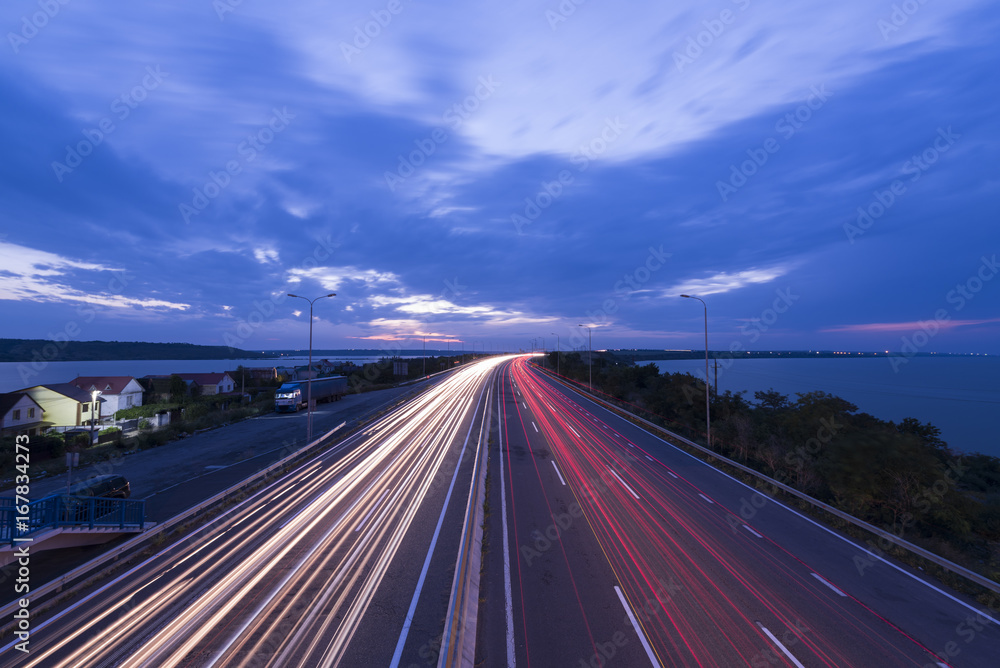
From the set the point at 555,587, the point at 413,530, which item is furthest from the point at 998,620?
the point at 413,530

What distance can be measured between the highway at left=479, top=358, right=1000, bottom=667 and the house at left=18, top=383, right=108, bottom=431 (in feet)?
178

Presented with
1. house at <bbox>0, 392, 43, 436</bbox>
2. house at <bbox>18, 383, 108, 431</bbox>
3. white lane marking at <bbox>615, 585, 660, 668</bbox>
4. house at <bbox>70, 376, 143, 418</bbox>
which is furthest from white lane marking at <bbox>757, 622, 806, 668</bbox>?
house at <bbox>70, 376, 143, 418</bbox>

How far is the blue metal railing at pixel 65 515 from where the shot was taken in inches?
440

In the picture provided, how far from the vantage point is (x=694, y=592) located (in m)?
10.0

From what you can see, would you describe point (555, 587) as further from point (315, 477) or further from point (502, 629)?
point (315, 477)

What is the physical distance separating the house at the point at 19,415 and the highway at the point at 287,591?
135 ft

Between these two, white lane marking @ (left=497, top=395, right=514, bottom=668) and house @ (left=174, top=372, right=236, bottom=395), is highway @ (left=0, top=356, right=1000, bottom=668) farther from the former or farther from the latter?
house @ (left=174, top=372, right=236, bottom=395)

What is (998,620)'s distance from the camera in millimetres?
9312

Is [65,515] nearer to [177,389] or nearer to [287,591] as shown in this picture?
[287,591]

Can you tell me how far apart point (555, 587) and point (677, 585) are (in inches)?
120

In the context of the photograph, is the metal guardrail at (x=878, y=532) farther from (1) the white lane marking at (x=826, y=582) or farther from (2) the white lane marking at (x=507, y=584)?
(2) the white lane marking at (x=507, y=584)

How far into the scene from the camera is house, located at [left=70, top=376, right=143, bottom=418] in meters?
54.1

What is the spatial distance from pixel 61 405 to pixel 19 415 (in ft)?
19.6

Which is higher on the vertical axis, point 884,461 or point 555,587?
point 884,461
